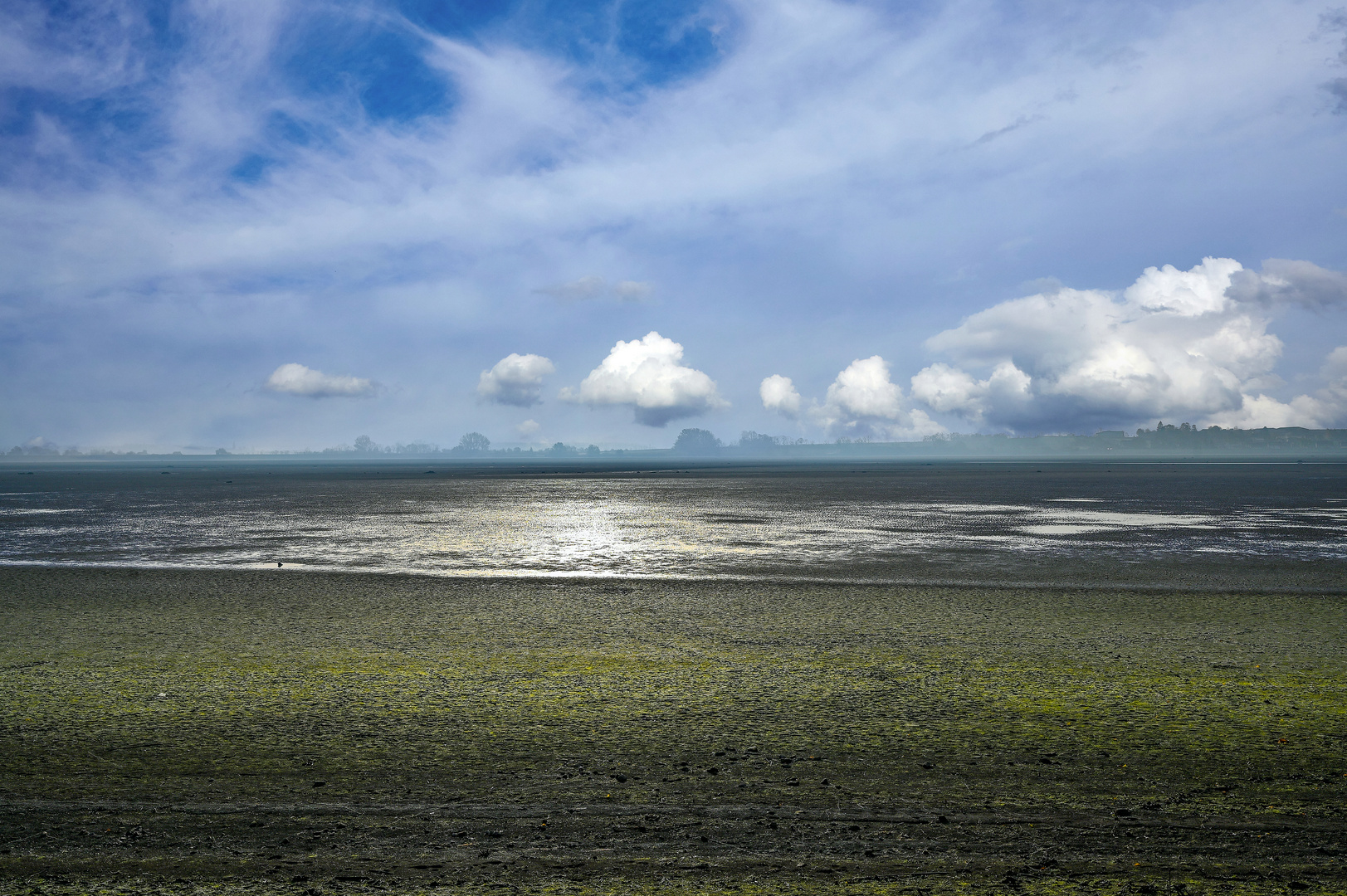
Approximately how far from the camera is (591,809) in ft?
16.4

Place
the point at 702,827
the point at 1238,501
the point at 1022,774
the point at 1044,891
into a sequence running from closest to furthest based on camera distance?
the point at 1044,891 → the point at 702,827 → the point at 1022,774 → the point at 1238,501

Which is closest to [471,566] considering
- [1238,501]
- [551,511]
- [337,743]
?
[337,743]

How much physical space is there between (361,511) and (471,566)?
18.6 metres

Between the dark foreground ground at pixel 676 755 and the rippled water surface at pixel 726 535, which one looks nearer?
the dark foreground ground at pixel 676 755

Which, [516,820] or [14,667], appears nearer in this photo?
[516,820]

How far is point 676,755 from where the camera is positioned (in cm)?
592

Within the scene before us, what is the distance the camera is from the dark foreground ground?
4.34 m

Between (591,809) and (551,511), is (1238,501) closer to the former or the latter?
(551,511)

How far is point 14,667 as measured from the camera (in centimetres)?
850

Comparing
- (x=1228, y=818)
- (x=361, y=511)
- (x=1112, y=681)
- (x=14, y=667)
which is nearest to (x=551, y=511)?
(x=361, y=511)

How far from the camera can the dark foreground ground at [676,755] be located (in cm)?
434

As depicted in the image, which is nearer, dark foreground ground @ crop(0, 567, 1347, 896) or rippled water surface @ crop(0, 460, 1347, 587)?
dark foreground ground @ crop(0, 567, 1347, 896)

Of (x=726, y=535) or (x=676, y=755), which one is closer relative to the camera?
(x=676, y=755)

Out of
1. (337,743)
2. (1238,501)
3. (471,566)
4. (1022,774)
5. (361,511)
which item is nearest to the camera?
(1022,774)
